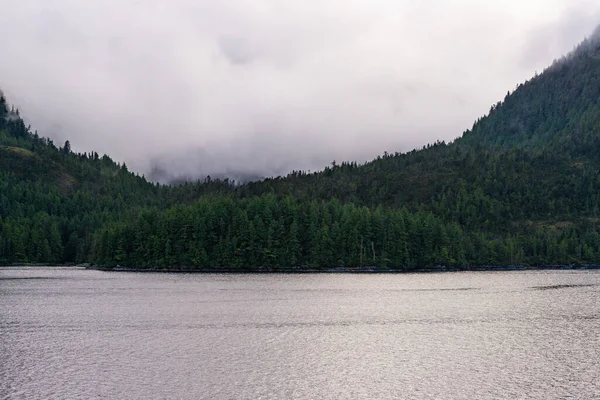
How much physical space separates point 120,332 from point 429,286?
103 metres

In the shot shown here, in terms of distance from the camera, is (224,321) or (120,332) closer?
(120,332)

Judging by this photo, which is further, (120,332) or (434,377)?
(120,332)

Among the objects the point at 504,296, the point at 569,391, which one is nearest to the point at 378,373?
the point at 569,391

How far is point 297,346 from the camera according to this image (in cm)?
7031

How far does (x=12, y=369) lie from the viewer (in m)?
56.5

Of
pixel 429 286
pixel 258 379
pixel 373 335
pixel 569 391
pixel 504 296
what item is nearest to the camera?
pixel 569 391

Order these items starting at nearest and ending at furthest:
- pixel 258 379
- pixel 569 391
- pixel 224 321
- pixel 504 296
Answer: pixel 569 391 → pixel 258 379 → pixel 224 321 → pixel 504 296

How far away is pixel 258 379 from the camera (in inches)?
2130

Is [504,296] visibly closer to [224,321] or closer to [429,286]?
[429,286]

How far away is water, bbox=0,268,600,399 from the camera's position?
5106cm

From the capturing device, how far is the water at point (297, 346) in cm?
5106

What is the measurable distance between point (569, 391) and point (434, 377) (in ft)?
41.2

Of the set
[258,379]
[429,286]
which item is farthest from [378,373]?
[429,286]

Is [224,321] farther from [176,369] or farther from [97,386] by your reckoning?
[97,386]
